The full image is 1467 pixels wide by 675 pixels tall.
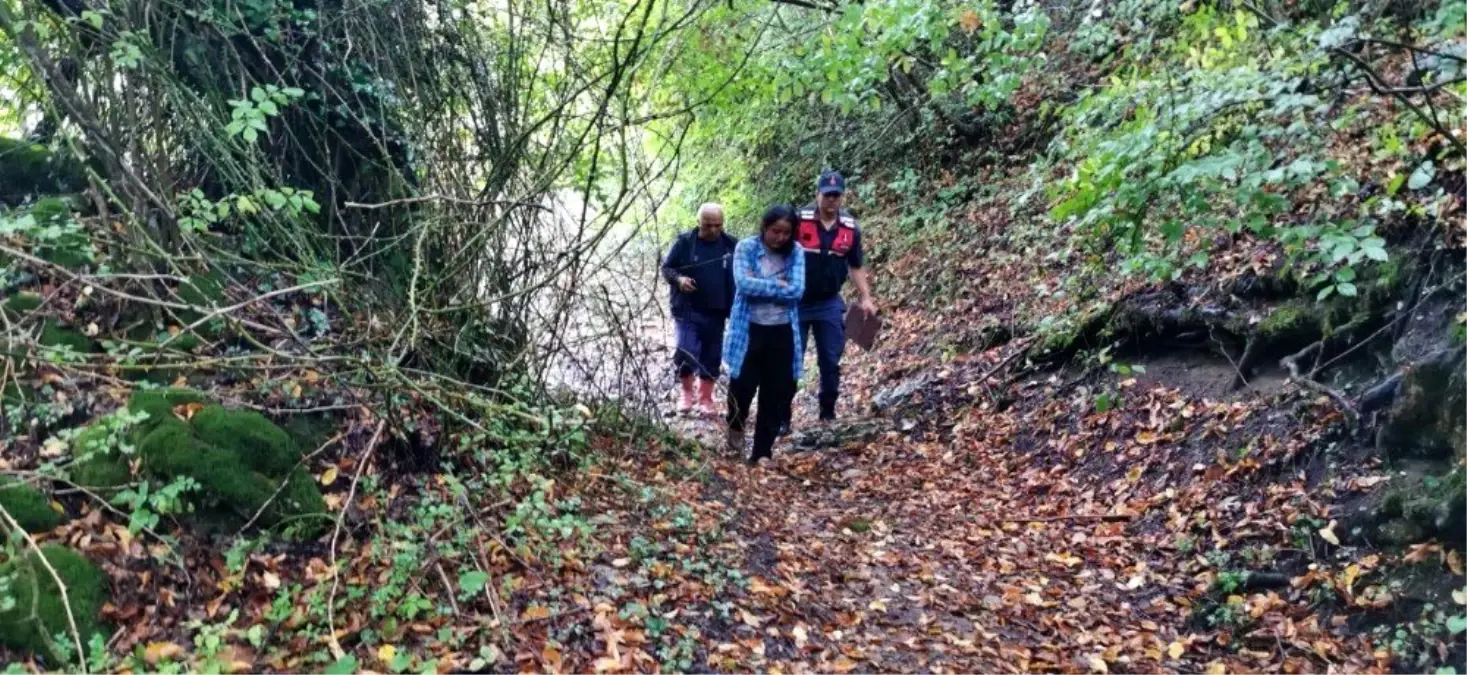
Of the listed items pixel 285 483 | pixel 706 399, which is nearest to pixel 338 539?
pixel 285 483

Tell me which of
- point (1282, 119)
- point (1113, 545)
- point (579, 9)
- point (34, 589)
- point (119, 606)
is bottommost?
point (1113, 545)

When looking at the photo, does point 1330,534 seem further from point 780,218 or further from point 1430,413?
point 780,218

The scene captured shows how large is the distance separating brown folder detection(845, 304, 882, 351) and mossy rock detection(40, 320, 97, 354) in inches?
210

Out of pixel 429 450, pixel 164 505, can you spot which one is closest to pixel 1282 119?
pixel 429 450

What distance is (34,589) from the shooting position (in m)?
2.97

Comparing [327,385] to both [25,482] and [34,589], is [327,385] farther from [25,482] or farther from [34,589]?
[34,589]

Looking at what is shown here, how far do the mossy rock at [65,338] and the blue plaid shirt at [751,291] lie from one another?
3.56 m

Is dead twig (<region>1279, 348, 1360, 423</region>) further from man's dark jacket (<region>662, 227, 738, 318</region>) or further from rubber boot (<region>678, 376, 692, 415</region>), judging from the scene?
rubber boot (<region>678, 376, 692, 415</region>)

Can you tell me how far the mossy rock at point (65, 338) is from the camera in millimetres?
4246

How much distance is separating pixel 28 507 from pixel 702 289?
15.3ft

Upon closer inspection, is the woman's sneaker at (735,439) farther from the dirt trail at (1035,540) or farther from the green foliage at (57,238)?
the green foliage at (57,238)

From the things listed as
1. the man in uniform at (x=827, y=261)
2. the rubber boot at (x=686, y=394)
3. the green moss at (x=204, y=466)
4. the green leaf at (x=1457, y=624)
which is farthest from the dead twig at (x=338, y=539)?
the green leaf at (x=1457, y=624)

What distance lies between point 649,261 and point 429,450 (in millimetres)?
9193

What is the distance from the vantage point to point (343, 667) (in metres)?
3.09
